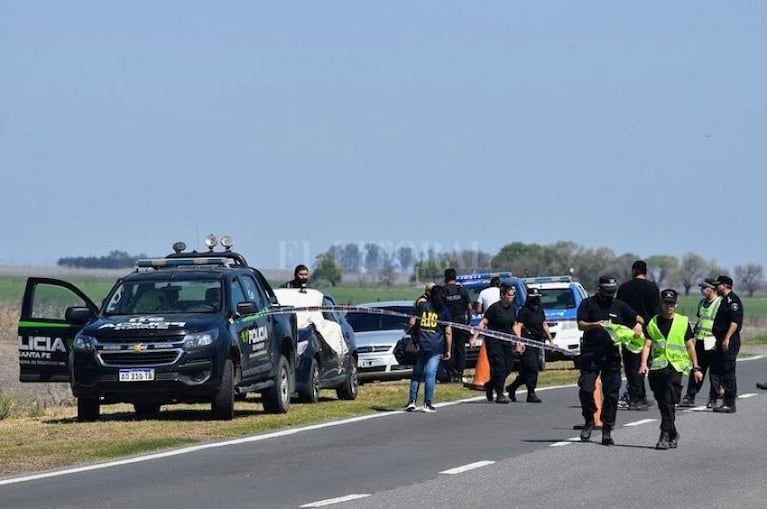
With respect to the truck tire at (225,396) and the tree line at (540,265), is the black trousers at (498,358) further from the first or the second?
the tree line at (540,265)

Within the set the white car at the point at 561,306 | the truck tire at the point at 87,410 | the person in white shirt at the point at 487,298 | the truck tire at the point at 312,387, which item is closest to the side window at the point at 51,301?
the truck tire at the point at 87,410

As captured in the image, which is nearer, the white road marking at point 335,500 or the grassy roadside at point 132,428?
the white road marking at point 335,500

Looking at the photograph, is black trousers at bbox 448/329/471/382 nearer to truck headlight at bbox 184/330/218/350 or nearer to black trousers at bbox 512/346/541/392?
black trousers at bbox 512/346/541/392

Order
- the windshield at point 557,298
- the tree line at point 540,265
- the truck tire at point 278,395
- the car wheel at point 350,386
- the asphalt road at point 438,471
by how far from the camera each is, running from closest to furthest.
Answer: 1. the asphalt road at point 438,471
2. the truck tire at point 278,395
3. the car wheel at point 350,386
4. the windshield at point 557,298
5. the tree line at point 540,265

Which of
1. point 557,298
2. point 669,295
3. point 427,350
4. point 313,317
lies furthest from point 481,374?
point 669,295

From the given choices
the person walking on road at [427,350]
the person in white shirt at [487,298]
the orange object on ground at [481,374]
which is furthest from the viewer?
the person in white shirt at [487,298]

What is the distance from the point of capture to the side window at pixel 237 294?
23.2 m

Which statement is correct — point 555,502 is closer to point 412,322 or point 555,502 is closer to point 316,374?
point 412,322

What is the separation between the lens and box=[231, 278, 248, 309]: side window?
914 inches

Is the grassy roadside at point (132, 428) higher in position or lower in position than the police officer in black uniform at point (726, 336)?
lower

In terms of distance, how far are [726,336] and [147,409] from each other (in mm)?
7669

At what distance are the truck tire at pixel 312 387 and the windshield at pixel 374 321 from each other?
6.05 meters

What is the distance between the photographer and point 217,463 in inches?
680

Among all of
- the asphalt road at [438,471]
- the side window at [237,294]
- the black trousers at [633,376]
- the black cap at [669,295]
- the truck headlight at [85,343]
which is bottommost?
the asphalt road at [438,471]
